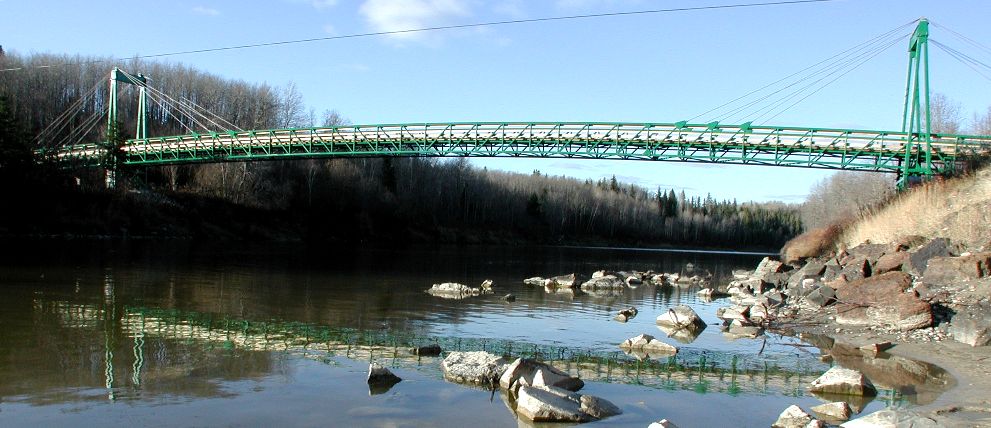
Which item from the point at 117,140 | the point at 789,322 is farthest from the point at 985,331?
the point at 117,140

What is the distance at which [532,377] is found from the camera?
10211mm

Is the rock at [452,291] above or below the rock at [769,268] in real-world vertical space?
below

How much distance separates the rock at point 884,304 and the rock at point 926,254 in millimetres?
1090

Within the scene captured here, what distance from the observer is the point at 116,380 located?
981cm

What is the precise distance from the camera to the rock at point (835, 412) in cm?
923

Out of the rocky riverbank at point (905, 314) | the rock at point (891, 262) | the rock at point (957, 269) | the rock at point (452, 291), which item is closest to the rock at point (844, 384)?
the rocky riverbank at point (905, 314)

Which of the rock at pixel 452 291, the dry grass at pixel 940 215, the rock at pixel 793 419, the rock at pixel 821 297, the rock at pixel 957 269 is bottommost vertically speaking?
the rock at pixel 793 419

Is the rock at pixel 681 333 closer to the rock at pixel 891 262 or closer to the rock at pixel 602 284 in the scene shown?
the rock at pixel 891 262

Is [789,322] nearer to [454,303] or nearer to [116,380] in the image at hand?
[454,303]

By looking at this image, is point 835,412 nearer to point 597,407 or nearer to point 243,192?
point 597,407

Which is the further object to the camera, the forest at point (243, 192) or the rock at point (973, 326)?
the forest at point (243, 192)

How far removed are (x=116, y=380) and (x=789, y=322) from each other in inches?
590

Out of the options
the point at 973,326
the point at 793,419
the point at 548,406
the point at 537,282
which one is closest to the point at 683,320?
the point at 973,326

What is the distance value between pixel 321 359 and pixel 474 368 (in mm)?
2767
